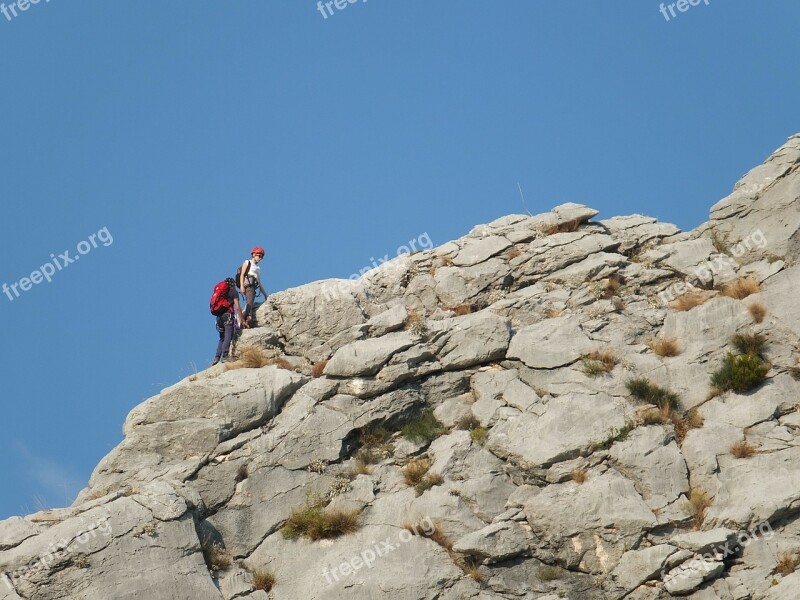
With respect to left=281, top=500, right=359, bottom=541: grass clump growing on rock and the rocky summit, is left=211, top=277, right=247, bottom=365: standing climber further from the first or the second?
left=281, top=500, right=359, bottom=541: grass clump growing on rock

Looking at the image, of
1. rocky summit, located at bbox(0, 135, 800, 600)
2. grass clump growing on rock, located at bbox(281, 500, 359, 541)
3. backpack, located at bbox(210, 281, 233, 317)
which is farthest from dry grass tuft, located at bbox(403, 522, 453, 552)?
backpack, located at bbox(210, 281, 233, 317)

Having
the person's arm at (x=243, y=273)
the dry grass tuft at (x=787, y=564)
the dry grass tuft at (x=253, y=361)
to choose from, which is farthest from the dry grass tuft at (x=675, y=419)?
the person's arm at (x=243, y=273)

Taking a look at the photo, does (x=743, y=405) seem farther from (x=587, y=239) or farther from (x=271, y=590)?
(x=271, y=590)

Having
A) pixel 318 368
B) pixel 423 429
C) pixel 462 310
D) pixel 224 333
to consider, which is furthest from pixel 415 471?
pixel 224 333

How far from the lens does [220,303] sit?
25.1m

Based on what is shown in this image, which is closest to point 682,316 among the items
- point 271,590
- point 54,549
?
point 271,590

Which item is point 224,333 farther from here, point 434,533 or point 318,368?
point 434,533

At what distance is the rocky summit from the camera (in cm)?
1792

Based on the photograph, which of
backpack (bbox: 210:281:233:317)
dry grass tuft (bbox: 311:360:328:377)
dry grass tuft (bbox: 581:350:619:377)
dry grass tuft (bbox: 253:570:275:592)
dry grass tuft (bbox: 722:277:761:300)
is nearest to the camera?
dry grass tuft (bbox: 253:570:275:592)

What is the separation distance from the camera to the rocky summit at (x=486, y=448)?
58.8 feet

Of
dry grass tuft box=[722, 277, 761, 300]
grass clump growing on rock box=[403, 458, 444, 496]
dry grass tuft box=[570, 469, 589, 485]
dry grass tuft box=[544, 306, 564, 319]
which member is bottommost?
dry grass tuft box=[570, 469, 589, 485]

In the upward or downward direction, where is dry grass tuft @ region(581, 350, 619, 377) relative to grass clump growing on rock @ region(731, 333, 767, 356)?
upward

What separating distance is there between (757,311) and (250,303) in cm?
1407

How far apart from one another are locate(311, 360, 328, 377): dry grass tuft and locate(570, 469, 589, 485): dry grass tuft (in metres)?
7.22
